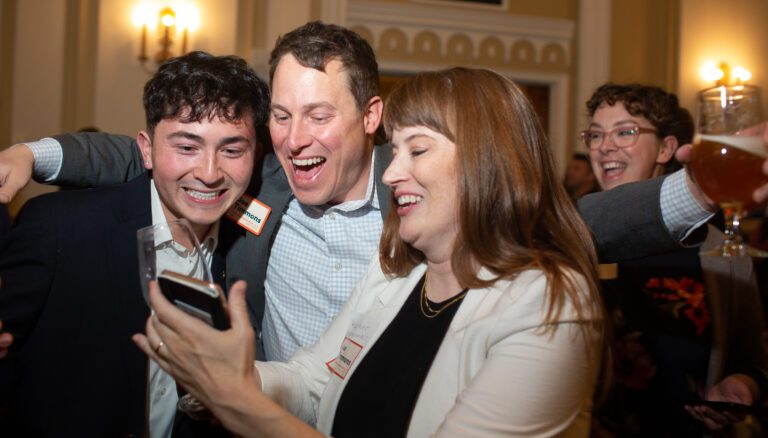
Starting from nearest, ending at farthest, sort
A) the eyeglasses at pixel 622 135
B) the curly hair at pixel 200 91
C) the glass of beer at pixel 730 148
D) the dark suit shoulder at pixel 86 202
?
1. the glass of beer at pixel 730 148
2. the dark suit shoulder at pixel 86 202
3. the curly hair at pixel 200 91
4. the eyeglasses at pixel 622 135

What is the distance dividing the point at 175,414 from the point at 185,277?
0.95 meters

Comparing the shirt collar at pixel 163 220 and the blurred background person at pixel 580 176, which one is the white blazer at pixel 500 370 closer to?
the shirt collar at pixel 163 220

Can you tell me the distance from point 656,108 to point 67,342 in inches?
97.0

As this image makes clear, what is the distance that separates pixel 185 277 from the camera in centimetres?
121

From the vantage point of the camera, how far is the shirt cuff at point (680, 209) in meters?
1.70

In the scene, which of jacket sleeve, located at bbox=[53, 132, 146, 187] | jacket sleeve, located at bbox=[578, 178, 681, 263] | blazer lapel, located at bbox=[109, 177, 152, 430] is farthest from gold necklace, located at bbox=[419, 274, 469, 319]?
jacket sleeve, located at bbox=[53, 132, 146, 187]

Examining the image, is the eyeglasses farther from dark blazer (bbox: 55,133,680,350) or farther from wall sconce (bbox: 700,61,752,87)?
wall sconce (bbox: 700,61,752,87)

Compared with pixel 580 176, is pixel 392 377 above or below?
below

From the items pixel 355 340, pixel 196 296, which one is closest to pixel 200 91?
→ pixel 355 340

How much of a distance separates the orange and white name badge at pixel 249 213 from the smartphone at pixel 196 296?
3.51ft

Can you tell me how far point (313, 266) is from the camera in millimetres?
2445

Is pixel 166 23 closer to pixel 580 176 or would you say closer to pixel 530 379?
pixel 580 176

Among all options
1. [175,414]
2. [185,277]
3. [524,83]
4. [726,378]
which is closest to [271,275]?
[175,414]

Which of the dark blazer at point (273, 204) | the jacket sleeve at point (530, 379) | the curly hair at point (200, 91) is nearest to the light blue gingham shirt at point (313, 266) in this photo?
the dark blazer at point (273, 204)
